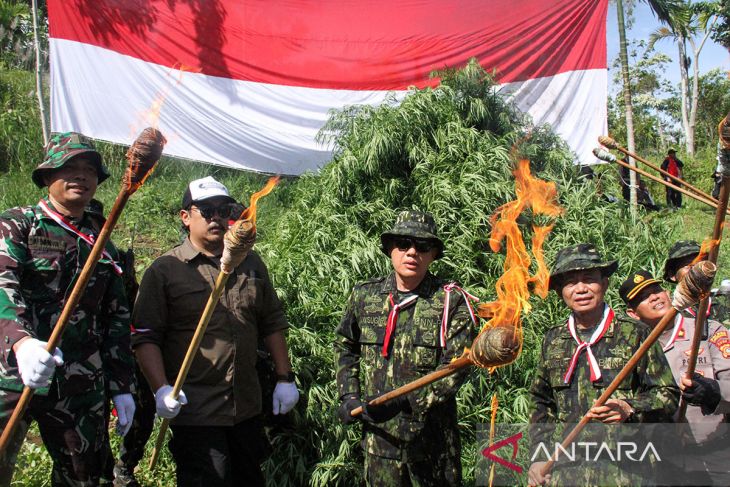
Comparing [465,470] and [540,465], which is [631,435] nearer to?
[540,465]

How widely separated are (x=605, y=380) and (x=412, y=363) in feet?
3.01

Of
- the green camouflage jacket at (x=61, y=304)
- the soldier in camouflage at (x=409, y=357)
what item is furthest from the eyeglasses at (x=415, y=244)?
the green camouflage jacket at (x=61, y=304)

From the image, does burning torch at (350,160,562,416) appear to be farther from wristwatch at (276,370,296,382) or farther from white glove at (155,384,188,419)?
white glove at (155,384,188,419)

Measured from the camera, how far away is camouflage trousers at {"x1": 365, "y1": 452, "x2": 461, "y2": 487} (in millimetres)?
3133

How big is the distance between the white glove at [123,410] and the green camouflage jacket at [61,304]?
0.12 ft

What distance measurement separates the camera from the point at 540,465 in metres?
2.89

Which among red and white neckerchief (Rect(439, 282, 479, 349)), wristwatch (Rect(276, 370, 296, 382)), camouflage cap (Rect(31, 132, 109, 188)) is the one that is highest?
camouflage cap (Rect(31, 132, 109, 188))

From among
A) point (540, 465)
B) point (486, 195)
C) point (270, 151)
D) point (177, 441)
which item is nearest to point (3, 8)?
point (270, 151)

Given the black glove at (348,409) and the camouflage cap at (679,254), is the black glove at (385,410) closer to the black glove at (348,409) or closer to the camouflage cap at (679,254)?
the black glove at (348,409)

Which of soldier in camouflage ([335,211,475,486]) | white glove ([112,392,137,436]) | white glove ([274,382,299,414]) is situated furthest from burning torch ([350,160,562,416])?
white glove ([112,392,137,436])

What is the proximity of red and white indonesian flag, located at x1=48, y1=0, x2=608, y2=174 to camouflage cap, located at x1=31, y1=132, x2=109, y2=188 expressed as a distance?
413 cm

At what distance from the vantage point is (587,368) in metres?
3.00

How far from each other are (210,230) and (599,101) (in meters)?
5.26

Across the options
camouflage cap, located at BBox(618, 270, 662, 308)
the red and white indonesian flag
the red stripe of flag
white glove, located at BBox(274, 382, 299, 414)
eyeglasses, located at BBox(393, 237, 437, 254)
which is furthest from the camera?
the red stripe of flag
